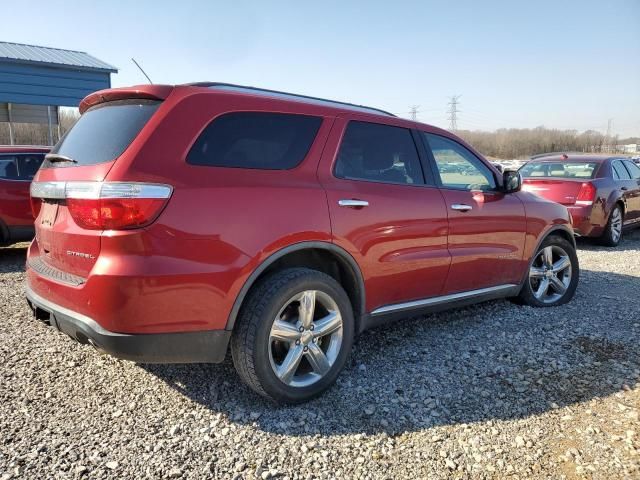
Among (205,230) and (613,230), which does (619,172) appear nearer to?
(613,230)

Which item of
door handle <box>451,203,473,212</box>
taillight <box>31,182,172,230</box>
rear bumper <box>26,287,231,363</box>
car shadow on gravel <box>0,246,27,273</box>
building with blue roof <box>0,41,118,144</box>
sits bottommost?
car shadow on gravel <box>0,246,27,273</box>

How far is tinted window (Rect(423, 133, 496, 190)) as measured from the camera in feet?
12.9

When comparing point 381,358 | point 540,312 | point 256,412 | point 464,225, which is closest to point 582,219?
point 540,312

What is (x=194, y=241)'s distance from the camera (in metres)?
2.47

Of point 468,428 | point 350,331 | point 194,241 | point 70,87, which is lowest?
point 468,428

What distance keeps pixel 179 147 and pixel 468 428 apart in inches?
85.6

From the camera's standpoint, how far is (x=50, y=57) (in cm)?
1350

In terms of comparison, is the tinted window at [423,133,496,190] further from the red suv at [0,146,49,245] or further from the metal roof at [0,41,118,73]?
the metal roof at [0,41,118,73]

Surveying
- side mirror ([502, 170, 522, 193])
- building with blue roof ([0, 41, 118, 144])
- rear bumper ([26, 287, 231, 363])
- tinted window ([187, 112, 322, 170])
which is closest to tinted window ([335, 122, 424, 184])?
tinted window ([187, 112, 322, 170])

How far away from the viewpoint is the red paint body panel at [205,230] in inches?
94.3

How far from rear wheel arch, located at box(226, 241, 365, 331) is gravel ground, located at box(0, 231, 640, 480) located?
58cm

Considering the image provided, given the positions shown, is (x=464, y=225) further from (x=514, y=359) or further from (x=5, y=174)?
(x=5, y=174)

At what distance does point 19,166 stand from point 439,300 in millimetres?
6200

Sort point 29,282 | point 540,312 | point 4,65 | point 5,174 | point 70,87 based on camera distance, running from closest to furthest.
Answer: point 29,282, point 540,312, point 5,174, point 4,65, point 70,87
